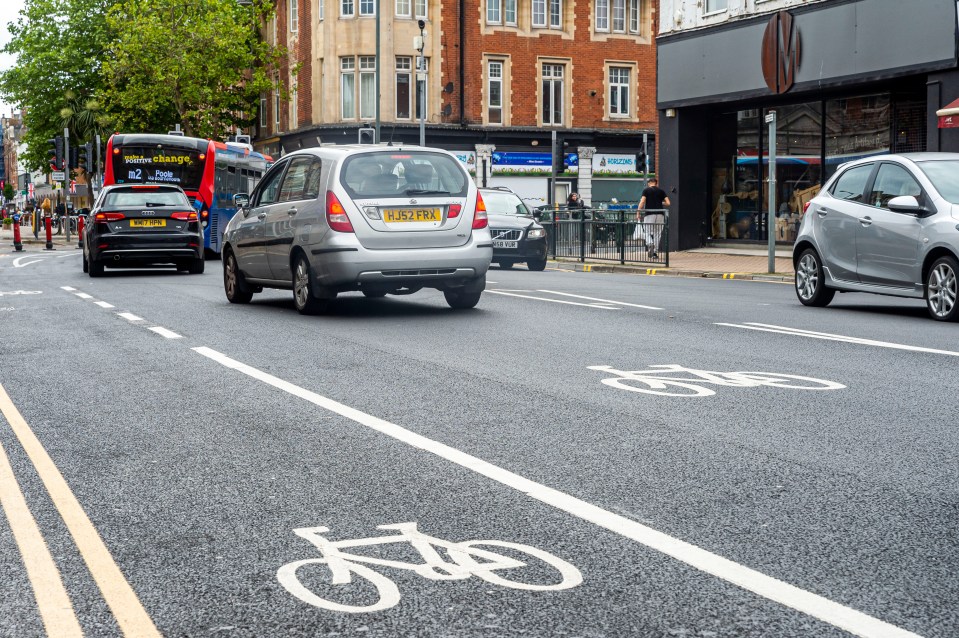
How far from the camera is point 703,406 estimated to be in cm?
753

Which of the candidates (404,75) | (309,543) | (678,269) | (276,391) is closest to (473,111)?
(404,75)

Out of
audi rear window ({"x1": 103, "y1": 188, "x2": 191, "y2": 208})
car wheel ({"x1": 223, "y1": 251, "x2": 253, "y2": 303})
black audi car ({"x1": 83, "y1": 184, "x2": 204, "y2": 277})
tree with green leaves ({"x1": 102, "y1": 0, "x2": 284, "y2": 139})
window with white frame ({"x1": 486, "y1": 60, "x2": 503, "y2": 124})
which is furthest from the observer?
tree with green leaves ({"x1": 102, "y1": 0, "x2": 284, "y2": 139})

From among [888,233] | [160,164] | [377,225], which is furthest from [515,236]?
[377,225]

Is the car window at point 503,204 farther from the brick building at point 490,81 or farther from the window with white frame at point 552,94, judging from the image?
the window with white frame at point 552,94

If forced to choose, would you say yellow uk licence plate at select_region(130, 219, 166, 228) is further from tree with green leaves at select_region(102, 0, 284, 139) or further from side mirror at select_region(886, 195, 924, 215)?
tree with green leaves at select_region(102, 0, 284, 139)

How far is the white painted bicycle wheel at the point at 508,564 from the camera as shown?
4.06 meters

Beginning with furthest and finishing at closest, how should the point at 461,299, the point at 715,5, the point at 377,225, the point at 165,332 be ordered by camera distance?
the point at 715,5
the point at 461,299
the point at 377,225
the point at 165,332

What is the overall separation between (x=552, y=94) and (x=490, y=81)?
9.93 feet

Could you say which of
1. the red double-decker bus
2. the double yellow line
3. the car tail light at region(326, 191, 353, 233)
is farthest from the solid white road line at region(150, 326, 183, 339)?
the red double-decker bus

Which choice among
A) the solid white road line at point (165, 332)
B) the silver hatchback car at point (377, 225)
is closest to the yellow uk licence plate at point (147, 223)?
the silver hatchback car at point (377, 225)

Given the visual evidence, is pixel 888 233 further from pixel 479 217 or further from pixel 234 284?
pixel 234 284

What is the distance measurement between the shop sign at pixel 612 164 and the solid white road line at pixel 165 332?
1735 inches

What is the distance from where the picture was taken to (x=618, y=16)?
2222 inches

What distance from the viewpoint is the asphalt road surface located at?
3865mm
